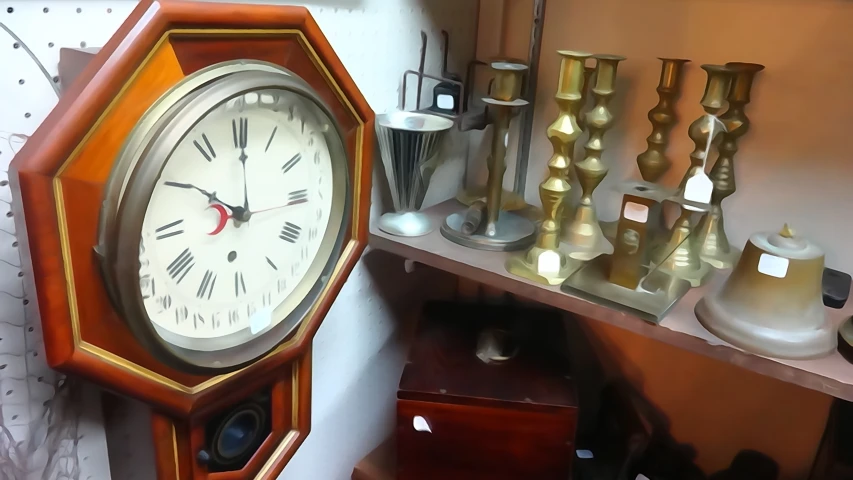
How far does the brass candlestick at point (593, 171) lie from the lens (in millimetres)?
955

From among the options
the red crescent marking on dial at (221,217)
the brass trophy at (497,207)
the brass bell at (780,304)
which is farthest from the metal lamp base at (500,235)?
the red crescent marking on dial at (221,217)

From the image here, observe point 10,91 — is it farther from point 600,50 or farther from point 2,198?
point 600,50

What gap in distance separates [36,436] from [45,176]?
1.26 ft

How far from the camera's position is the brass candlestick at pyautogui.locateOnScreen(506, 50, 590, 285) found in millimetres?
880

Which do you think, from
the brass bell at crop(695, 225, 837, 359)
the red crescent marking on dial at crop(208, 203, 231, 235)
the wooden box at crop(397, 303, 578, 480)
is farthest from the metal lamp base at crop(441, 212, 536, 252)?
the red crescent marking on dial at crop(208, 203, 231, 235)

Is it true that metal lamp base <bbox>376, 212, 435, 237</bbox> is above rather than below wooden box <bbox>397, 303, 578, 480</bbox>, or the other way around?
above

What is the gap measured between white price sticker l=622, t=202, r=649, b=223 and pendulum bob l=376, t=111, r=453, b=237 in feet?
1.00

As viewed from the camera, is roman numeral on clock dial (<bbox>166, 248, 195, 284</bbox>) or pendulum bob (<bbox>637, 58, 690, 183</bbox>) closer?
roman numeral on clock dial (<bbox>166, 248, 195, 284</bbox>)

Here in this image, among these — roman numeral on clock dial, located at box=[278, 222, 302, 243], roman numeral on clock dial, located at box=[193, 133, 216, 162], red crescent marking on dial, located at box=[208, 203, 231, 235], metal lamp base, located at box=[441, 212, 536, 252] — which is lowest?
metal lamp base, located at box=[441, 212, 536, 252]

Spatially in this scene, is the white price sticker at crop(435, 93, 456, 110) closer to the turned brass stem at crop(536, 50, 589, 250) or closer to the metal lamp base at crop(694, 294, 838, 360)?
the turned brass stem at crop(536, 50, 589, 250)

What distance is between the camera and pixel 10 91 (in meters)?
0.60

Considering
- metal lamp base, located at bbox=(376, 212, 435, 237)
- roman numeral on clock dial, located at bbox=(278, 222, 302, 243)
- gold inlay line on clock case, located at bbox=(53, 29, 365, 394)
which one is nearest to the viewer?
gold inlay line on clock case, located at bbox=(53, 29, 365, 394)

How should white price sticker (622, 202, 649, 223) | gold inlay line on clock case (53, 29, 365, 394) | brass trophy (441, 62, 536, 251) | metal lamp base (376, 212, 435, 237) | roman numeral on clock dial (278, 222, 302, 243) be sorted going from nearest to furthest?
gold inlay line on clock case (53, 29, 365, 394) < roman numeral on clock dial (278, 222, 302, 243) < white price sticker (622, 202, 649, 223) < brass trophy (441, 62, 536, 251) < metal lamp base (376, 212, 435, 237)

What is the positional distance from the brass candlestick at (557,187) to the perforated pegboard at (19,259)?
32 cm
